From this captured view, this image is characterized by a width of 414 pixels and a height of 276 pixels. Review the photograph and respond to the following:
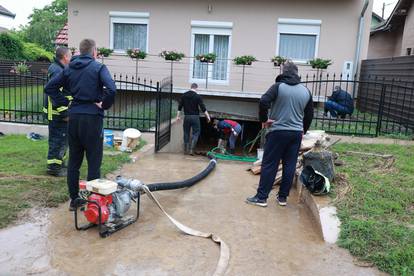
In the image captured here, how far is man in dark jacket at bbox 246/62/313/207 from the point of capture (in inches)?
202

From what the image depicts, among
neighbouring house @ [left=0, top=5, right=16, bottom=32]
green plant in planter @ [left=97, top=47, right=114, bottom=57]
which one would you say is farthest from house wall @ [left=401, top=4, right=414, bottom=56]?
neighbouring house @ [left=0, top=5, right=16, bottom=32]

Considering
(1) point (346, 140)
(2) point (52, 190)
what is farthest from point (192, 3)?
(2) point (52, 190)

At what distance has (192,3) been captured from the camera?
45.0ft

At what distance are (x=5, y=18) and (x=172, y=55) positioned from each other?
2549 cm

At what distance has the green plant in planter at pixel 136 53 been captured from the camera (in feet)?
44.0

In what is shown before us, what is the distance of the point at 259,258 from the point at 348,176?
8.47 ft

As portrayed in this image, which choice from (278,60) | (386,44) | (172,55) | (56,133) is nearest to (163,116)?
(56,133)

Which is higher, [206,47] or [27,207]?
[206,47]

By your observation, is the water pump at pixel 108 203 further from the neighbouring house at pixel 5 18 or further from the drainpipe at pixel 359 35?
the neighbouring house at pixel 5 18

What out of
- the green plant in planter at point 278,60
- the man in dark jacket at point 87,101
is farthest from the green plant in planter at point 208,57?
the man in dark jacket at point 87,101

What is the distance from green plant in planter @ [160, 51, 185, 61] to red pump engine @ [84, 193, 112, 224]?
9618mm

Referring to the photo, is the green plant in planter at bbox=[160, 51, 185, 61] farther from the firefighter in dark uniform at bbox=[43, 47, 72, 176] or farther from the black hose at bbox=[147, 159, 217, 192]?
the firefighter in dark uniform at bbox=[43, 47, 72, 176]

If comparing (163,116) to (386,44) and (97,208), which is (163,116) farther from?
(386,44)

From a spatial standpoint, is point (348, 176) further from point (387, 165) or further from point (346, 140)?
point (346, 140)
